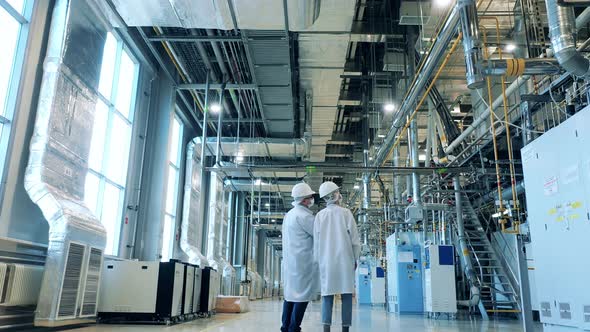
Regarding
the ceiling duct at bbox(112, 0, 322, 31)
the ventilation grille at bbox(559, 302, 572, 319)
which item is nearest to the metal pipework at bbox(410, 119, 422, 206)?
the ceiling duct at bbox(112, 0, 322, 31)

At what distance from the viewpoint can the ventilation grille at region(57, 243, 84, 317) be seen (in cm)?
522

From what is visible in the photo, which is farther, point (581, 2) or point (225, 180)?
point (225, 180)

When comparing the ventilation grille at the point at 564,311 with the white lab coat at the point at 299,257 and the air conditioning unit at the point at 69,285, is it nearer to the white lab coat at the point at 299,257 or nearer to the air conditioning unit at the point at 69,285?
the white lab coat at the point at 299,257

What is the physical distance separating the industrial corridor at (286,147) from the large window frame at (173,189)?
0.21ft

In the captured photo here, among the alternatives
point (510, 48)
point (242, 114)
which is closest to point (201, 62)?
point (242, 114)

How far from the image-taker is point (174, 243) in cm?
1089

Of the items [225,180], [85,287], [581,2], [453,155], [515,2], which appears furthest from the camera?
[225,180]

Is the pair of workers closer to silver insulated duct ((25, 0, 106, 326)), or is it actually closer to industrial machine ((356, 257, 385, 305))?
silver insulated duct ((25, 0, 106, 326))

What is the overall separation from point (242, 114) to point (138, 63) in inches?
155

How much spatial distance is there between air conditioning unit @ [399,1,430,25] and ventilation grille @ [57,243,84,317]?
20.1 feet

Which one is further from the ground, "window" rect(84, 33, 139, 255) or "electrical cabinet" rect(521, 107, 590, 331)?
"window" rect(84, 33, 139, 255)

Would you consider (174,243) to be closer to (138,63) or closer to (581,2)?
(138,63)

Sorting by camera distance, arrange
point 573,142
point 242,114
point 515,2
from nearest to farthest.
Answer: point 573,142
point 515,2
point 242,114

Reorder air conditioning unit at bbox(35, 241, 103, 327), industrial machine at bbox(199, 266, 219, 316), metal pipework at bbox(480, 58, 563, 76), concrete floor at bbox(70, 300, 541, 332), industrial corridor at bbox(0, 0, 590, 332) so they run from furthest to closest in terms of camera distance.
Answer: industrial machine at bbox(199, 266, 219, 316)
concrete floor at bbox(70, 300, 541, 332)
air conditioning unit at bbox(35, 241, 103, 327)
metal pipework at bbox(480, 58, 563, 76)
industrial corridor at bbox(0, 0, 590, 332)
